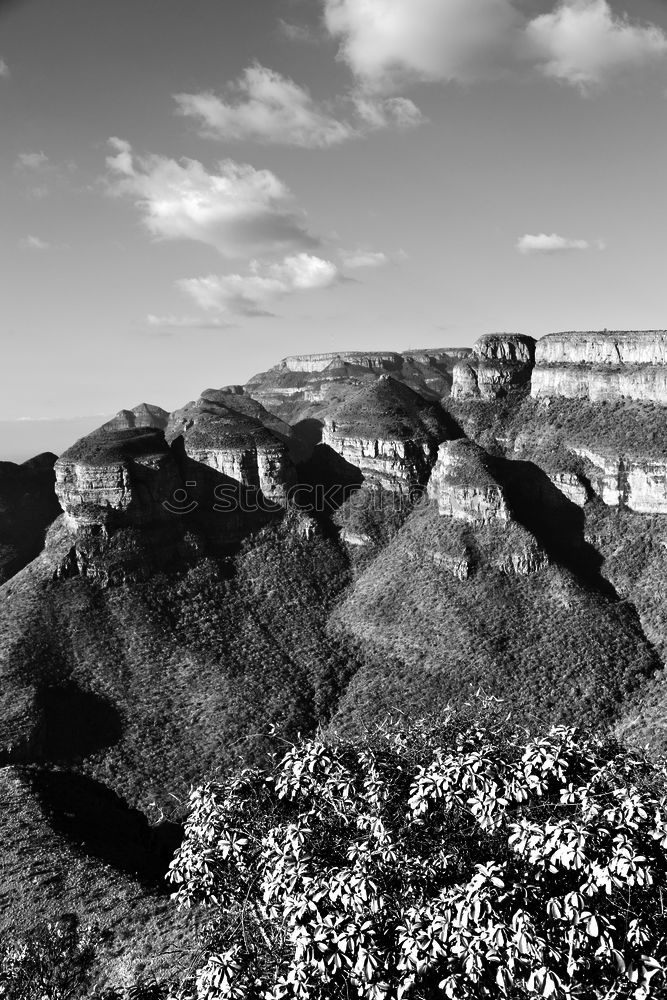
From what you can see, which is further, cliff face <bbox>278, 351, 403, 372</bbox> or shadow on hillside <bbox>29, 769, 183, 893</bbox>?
cliff face <bbox>278, 351, 403, 372</bbox>

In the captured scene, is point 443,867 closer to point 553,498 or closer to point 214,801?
point 214,801

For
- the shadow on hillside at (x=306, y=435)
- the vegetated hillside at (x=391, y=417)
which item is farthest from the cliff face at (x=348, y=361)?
the vegetated hillside at (x=391, y=417)

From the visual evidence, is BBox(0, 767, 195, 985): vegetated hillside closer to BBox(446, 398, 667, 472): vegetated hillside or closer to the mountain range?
the mountain range

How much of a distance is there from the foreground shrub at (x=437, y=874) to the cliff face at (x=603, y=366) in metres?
72.4

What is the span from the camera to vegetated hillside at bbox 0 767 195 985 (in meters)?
26.5

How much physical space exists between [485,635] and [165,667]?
99.5 feet

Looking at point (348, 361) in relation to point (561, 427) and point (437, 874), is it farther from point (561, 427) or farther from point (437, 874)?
point (437, 874)

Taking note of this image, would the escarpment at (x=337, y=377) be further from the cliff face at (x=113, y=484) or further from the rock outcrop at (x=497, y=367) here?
the cliff face at (x=113, y=484)

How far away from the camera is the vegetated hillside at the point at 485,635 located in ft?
176

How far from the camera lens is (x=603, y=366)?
8681cm

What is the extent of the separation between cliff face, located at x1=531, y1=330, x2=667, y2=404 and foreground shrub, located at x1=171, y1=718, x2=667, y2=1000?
2852 inches

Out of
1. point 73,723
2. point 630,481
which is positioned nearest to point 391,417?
point 630,481

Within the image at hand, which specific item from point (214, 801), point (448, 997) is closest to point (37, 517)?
point (214, 801)

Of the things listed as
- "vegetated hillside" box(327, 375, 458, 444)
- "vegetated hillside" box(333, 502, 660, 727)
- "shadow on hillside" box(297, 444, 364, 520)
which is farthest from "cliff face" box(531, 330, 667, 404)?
"shadow on hillside" box(297, 444, 364, 520)
